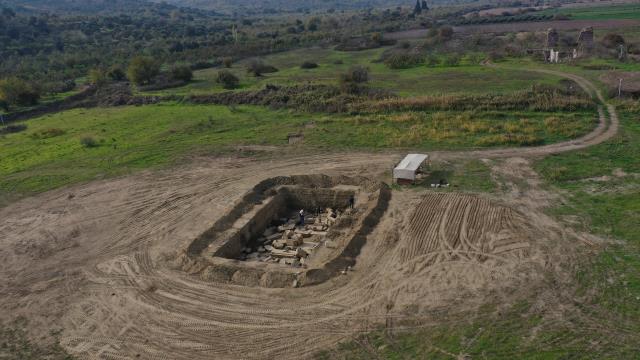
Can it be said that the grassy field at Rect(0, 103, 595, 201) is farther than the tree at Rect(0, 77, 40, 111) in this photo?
No

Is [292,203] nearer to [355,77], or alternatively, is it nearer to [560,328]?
[560,328]

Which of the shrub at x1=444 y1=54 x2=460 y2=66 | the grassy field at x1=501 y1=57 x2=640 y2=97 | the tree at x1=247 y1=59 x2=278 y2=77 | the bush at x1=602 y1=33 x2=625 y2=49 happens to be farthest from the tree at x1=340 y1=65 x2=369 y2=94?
the bush at x1=602 y1=33 x2=625 y2=49

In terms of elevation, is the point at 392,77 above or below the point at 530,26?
below

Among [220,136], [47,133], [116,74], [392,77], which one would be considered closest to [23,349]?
[220,136]

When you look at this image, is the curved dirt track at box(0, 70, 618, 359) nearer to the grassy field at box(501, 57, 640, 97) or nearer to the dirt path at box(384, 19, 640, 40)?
the grassy field at box(501, 57, 640, 97)

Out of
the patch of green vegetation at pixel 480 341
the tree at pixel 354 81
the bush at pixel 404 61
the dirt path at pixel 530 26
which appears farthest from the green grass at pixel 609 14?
the patch of green vegetation at pixel 480 341
